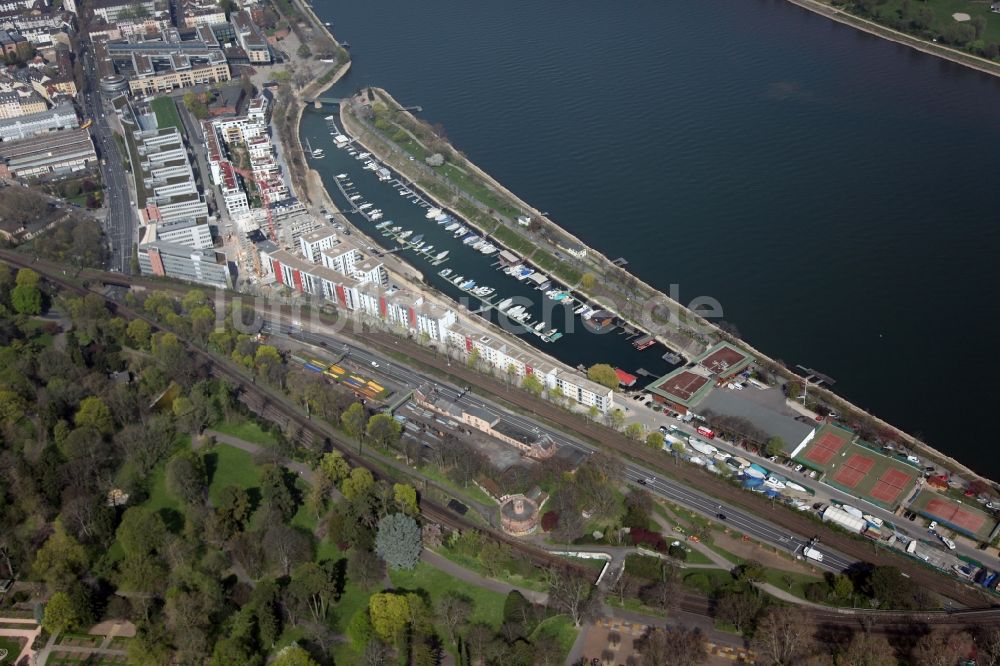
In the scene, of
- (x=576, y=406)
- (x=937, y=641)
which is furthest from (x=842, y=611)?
(x=576, y=406)

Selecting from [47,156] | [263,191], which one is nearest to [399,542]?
[263,191]

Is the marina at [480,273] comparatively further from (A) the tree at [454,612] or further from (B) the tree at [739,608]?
(A) the tree at [454,612]

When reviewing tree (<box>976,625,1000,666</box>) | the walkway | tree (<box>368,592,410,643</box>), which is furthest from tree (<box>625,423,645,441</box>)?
the walkway

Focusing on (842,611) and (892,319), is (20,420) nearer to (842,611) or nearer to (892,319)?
(842,611)

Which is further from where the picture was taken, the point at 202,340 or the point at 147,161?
the point at 147,161

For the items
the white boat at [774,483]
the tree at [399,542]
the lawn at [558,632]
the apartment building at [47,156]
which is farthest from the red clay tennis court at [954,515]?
the apartment building at [47,156]

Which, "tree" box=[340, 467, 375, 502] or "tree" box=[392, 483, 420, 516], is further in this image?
"tree" box=[340, 467, 375, 502]

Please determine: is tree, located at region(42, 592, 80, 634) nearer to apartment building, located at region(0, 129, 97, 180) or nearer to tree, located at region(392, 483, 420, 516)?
tree, located at region(392, 483, 420, 516)
